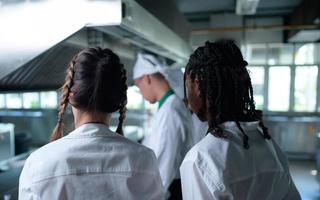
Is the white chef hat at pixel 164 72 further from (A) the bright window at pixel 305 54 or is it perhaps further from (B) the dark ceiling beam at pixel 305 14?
(A) the bright window at pixel 305 54

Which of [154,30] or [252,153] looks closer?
[252,153]

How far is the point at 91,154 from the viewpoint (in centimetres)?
76

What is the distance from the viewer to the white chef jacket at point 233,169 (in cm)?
75

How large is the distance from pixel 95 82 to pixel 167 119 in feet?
3.28

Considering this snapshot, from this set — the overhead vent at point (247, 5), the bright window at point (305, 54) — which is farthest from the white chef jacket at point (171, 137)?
the bright window at point (305, 54)

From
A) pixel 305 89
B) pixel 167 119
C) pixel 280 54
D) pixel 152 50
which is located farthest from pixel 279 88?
pixel 167 119

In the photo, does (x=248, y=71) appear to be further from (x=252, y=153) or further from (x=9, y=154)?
(x=9, y=154)

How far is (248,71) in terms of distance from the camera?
859 mm

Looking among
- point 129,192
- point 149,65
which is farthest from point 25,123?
point 129,192

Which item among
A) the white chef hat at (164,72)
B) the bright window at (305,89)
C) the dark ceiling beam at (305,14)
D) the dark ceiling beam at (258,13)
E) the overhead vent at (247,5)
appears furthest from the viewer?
the bright window at (305,89)

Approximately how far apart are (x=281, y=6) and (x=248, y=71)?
415cm

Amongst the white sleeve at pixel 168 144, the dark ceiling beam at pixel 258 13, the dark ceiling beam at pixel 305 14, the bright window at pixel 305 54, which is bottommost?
the white sleeve at pixel 168 144

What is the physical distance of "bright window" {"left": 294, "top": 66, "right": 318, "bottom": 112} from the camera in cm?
518

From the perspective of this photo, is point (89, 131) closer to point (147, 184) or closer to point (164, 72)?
point (147, 184)
